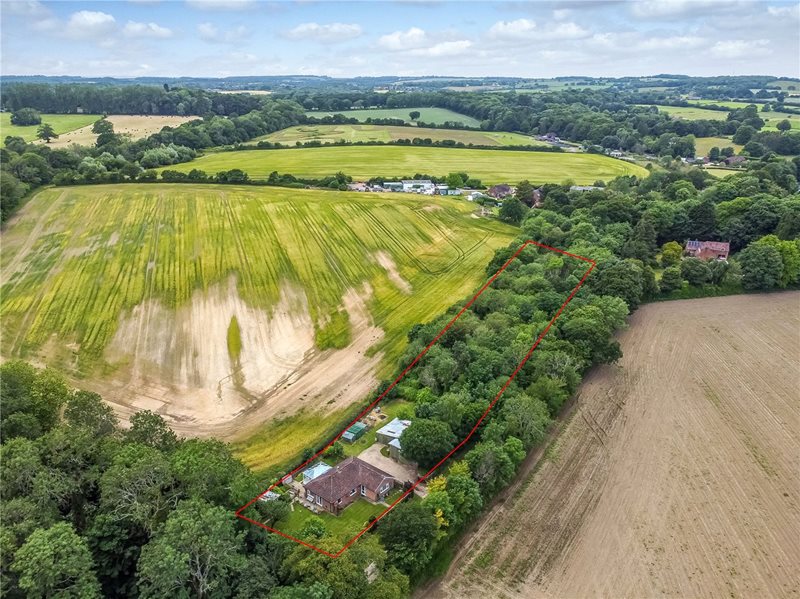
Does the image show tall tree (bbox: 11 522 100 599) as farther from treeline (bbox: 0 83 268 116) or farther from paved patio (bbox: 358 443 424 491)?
treeline (bbox: 0 83 268 116)

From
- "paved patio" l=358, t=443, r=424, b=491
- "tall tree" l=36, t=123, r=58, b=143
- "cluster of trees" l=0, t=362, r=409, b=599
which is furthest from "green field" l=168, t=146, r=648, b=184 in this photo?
"cluster of trees" l=0, t=362, r=409, b=599

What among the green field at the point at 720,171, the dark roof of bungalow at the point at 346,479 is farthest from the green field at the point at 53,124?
the green field at the point at 720,171

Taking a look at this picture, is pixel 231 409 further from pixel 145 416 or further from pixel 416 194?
pixel 416 194

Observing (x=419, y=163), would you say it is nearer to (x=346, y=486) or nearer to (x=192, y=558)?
(x=346, y=486)

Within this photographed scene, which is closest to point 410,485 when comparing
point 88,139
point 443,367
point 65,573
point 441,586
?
point 441,586

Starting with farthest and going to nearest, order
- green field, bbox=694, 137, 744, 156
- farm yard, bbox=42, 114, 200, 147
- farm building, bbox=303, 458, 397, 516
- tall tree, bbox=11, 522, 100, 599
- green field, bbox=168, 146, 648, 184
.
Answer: green field, bbox=694, 137, 744, 156 → farm yard, bbox=42, 114, 200, 147 → green field, bbox=168, 146, 648, 184 → farm building, bbox=303, 458, 397, 516 → tall tree, bbox=11, 522, 100, 599

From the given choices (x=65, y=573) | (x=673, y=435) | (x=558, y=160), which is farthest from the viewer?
(x=558, y=160)

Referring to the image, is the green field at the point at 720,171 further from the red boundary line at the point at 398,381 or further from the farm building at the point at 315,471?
the farm building at the point at 315,471
